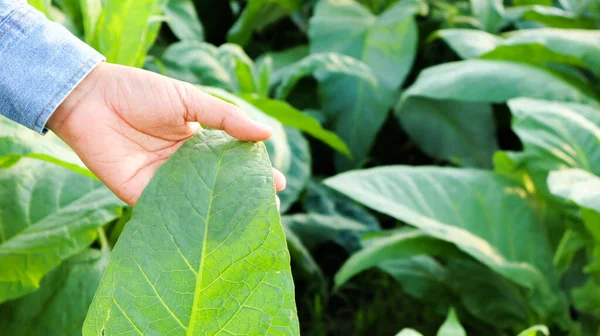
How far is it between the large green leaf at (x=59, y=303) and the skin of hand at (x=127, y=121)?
0.31 m

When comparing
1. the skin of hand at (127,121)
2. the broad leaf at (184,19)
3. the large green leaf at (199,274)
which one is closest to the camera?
the large green leaf at (199,274)

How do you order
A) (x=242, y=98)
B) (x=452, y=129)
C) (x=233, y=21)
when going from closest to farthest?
1. (x=242, y=98)
2. (x=452, y=129)
3. (x=233, y=21)

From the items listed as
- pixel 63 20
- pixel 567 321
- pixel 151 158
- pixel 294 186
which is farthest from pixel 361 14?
pixel 151 158

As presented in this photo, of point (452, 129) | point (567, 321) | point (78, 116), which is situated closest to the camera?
point (78, 116)

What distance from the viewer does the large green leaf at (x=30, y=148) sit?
1.08m

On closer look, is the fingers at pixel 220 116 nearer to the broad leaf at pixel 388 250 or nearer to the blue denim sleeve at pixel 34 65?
the blue denim sleeve at pixel 34 65

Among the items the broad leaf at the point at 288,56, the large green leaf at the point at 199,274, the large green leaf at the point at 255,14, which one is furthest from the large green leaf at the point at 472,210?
the large green leaf at the point at 255,14

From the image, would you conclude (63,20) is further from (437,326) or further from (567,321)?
(567,321)

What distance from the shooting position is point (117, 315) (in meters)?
0.76

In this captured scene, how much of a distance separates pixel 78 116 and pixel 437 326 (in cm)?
116

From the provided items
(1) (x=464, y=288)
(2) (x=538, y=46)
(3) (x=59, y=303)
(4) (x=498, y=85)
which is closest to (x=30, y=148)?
(3) (x=59, y=303)

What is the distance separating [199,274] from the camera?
766 mm

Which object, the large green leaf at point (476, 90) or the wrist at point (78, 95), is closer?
the wrist at point (78, 95)

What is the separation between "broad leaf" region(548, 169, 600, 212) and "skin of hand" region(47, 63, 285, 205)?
600mm
